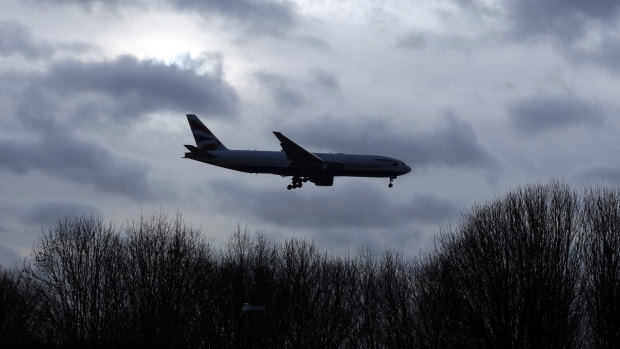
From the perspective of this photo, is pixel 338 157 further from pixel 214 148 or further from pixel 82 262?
pixel 82 262

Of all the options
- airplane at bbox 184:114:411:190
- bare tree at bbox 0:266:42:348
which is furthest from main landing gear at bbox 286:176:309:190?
bare tree at bbox 0:266:42:348

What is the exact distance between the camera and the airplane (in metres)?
85.4

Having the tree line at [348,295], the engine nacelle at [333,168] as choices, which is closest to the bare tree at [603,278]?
the tree line at [348,295]

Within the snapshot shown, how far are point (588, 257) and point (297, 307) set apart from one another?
70.4 ft

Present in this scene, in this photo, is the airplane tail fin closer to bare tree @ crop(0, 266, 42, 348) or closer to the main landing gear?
the main landing gear

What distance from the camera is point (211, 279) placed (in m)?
62.2

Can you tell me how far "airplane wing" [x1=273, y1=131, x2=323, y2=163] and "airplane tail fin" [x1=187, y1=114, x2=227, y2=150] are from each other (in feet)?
27.9

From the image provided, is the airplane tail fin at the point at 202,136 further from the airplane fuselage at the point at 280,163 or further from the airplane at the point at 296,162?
the airplane fuselage at the point at 280,163

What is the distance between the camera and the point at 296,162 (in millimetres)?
86250

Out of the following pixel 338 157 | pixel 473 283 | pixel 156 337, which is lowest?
pixel 156 337

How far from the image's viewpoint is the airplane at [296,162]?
3364 inches

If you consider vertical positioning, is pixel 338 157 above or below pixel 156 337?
above

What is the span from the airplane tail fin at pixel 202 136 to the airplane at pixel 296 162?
2.01 m

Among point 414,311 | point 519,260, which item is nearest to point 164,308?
point 414,311
